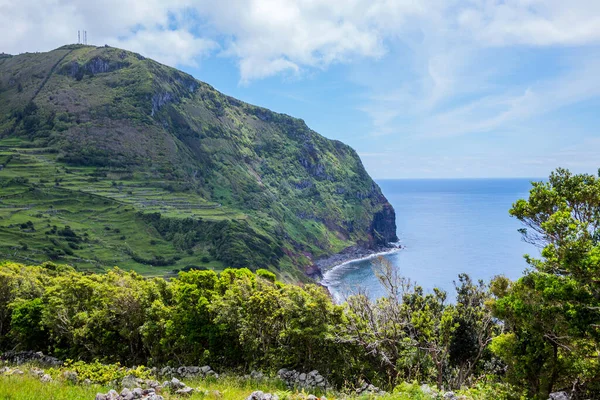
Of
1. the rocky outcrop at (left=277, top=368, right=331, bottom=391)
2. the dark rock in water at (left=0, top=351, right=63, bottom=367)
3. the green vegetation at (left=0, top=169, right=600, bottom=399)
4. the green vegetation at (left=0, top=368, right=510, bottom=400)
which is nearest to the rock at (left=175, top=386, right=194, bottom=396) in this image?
the green vegetation at (left=0, top=368, right=510, bottom=400)

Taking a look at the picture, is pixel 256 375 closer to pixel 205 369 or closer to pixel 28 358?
pixel 205 369

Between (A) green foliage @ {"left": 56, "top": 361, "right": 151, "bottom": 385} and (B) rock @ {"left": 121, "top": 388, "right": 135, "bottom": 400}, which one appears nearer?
(B) rock @ {"left": 121, "top": 388, "right": 135, "bottom": 400}

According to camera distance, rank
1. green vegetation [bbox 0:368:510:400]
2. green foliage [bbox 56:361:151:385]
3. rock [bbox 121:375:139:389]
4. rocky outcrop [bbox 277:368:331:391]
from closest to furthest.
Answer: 1. green vegetation [bbox 0:368:510:400]
2. rock [bbox 121:375:139:389]
3. green foliage [bbox 56:361:151:385]
4. rocky outcrop [bbox 277:368:331:391]

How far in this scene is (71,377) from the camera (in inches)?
778

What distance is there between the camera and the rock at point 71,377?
63.9 feet

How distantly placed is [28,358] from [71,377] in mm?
14242

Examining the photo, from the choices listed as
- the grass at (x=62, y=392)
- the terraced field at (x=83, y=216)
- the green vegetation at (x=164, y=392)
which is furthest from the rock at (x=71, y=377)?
the terraced field at (x=83, y=216)

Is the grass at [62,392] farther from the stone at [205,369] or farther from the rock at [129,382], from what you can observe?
the stone at [205,369]

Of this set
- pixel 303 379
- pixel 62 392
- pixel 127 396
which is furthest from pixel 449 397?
pixel 62 392

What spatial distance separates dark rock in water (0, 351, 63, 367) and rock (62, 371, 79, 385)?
33.1 ft

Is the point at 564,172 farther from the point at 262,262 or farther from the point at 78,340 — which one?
the point at 262,262

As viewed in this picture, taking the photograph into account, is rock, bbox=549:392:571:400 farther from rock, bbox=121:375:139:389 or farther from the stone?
the stone

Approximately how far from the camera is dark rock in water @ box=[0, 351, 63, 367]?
94.0 feet

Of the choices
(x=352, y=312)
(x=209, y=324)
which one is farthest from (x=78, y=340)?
(x=352, y=312)
